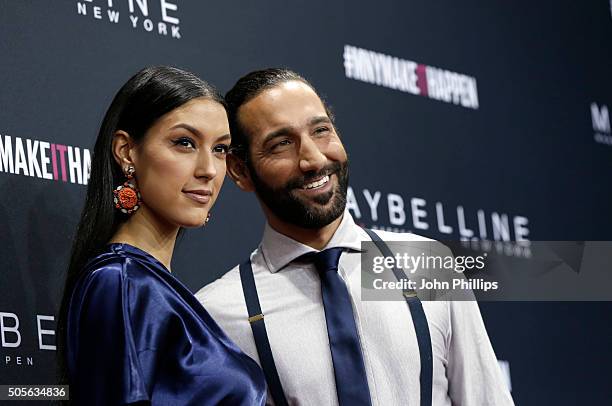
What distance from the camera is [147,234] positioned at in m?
2.16

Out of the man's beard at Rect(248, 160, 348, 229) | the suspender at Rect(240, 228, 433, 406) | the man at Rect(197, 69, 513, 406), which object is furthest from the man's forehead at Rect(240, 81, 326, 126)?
the suspender at Rect(240, 228, 433, 406)

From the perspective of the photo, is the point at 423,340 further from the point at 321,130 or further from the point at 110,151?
the point at 110,151

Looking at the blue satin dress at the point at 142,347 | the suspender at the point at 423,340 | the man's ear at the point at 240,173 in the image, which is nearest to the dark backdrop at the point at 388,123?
the man's ear at the point at 240,173

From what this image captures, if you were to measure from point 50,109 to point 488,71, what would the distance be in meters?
1.49

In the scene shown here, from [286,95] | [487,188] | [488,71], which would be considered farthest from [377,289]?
[488,71]

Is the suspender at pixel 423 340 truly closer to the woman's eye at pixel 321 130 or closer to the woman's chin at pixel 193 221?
the woman's eye at pixel 321 130

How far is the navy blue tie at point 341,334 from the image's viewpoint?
2227 mm

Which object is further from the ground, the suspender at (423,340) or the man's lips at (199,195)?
the man's lips at (199,195)

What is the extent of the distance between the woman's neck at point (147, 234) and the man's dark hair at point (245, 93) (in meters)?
0.33

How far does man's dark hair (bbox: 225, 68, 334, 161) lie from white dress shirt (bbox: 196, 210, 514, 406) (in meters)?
0.22

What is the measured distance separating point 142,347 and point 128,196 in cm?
32

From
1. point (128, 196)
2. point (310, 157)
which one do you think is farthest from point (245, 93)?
point (128, 196)

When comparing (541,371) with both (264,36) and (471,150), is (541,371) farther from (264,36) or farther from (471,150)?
(264,36)

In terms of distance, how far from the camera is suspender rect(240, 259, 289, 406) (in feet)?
7.34
